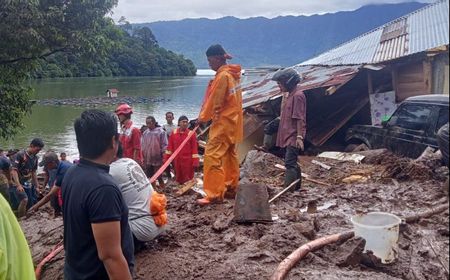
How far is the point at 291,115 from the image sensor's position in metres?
5.95

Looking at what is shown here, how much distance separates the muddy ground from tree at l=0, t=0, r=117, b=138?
4.01 metres

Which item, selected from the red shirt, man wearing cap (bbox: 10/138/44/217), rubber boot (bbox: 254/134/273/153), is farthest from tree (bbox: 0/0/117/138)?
rubber boot (bbox: 254/134/273/153)

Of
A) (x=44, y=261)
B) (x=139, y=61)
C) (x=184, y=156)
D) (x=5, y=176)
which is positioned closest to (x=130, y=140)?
(x=184, y=156)

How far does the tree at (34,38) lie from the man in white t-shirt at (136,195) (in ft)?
21.8

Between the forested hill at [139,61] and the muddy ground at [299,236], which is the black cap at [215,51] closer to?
the muddy ground at [299,236]

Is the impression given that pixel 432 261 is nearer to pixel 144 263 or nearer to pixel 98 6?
pixel 144 263

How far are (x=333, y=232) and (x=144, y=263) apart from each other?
5.76 ft

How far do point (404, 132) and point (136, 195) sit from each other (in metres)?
4.96

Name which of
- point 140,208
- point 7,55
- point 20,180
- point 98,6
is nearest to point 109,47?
point 98,6

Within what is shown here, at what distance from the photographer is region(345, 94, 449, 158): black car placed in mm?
5375

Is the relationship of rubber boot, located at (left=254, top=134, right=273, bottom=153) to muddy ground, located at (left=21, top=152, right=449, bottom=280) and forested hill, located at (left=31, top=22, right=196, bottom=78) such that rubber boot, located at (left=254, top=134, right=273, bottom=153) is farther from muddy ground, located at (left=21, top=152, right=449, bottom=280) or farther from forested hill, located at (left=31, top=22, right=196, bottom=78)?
forested hill, located at (left=31, top=22, right=196, bottom=78)

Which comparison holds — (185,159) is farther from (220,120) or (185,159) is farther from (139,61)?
→ (139,61)

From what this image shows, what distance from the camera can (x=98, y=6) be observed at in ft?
35.0

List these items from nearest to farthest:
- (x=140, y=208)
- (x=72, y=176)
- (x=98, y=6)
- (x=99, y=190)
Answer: (x=99, y=190) → (x=72, y=176) → (x=140, y=208) → (x=98, y=6)
